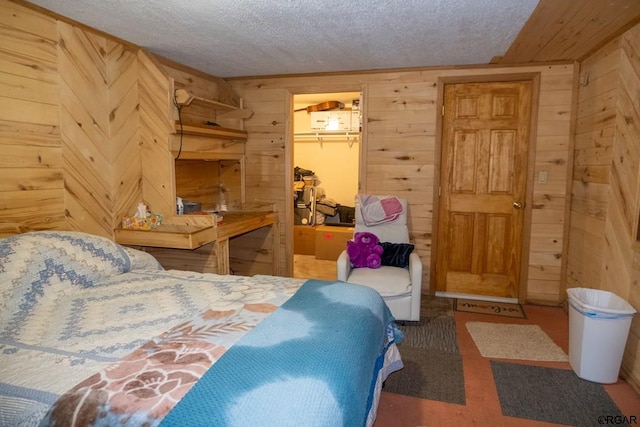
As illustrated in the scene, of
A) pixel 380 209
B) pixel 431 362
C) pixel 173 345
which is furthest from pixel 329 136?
pixel 173 345

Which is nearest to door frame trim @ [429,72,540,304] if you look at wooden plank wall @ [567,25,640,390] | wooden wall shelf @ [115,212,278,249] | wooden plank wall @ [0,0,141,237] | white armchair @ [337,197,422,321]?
wooden plank wall @ [567,25,640,390]

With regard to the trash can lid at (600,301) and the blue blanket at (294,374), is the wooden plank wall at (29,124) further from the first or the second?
the trash can lid at (600,301)

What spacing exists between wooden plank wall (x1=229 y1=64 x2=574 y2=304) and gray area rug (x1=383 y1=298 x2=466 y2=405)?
80 cm

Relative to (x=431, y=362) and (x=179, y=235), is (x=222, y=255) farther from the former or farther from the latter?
(x=431, y=362)

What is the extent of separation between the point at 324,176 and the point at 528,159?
319 cm

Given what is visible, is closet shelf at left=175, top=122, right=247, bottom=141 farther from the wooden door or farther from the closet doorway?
the wooden door

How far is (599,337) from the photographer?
2365 mm

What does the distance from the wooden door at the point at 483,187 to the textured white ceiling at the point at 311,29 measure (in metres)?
0.45

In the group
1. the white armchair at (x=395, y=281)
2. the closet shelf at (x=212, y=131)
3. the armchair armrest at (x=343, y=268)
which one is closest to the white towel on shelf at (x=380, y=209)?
the white armchair at (x=395, y=281)

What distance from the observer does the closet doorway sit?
542 centimetres

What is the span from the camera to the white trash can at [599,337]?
233 centimetres

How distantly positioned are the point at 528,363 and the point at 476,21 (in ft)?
7.46

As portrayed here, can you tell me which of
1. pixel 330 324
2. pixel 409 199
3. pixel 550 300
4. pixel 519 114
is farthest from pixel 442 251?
pixel 330 324

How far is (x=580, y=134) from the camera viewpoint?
3.44 metres
